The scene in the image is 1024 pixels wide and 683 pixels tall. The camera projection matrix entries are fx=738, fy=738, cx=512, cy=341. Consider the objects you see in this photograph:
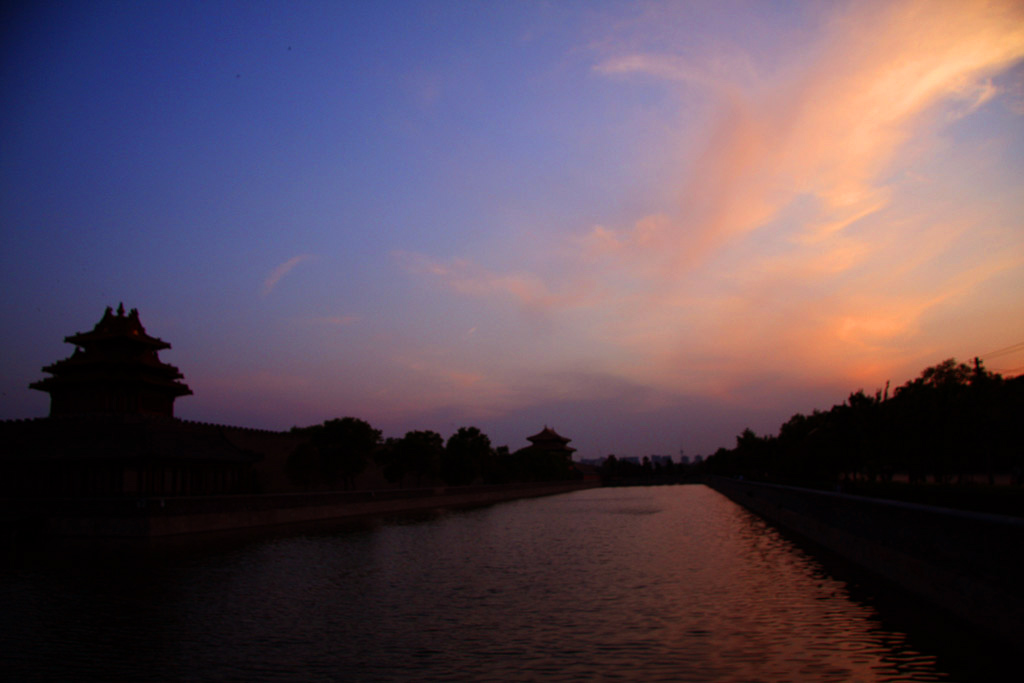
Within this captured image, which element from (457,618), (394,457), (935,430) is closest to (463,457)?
(394,457)

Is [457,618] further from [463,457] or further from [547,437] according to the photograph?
[547,437]

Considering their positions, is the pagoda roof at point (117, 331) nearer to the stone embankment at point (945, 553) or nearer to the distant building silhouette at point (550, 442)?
the stone embankment at point (945, 553)

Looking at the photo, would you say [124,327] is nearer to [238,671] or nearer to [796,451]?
[238,671]

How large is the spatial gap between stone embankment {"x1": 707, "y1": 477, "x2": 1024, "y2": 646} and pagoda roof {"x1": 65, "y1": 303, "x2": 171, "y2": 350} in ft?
159

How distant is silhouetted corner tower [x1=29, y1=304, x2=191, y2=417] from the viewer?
5184cm

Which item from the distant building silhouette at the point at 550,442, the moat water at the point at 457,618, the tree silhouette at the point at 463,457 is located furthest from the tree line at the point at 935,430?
the distant building silhouette at the point at 550,442

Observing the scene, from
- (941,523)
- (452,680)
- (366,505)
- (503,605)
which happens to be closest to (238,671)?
(452,680)

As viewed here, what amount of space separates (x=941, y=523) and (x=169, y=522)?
27.5 meters

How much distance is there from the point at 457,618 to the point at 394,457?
55747mm

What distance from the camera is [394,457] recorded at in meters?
67.5

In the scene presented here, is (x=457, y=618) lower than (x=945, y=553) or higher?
lower

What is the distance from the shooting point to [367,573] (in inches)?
746

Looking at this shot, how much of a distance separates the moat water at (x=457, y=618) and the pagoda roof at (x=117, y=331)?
107ft

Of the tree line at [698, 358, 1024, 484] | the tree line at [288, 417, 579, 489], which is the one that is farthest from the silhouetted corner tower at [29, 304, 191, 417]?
the tree line at [698, 358, 1024, 484]
